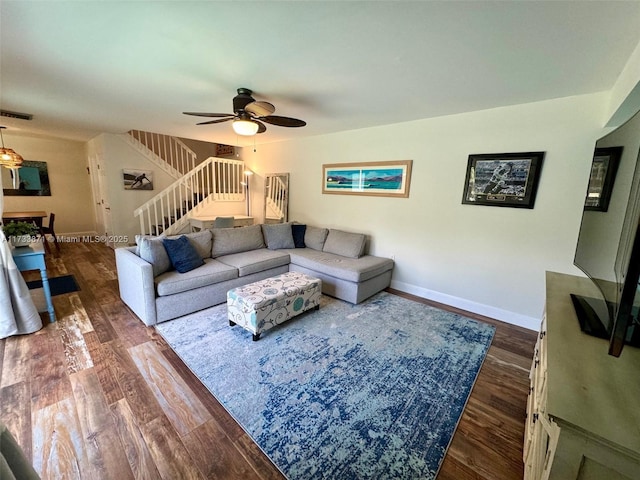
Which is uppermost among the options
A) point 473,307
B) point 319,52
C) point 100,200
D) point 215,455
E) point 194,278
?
point 319,52

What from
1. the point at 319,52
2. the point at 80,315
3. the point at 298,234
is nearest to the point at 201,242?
the point at 80,315

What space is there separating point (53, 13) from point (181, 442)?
8.66 feet

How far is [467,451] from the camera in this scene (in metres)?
1.49

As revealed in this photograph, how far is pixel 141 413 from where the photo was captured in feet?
5.40

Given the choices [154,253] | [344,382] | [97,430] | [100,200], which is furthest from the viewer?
[100,200]

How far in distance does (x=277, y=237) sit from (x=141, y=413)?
2.85m

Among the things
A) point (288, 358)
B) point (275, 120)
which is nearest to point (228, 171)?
point (275, 120)

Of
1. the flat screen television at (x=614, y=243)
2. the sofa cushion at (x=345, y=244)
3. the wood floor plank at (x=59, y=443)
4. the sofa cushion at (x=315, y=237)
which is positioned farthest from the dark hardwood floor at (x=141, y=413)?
the sofa cushion at (x=315, y=237)

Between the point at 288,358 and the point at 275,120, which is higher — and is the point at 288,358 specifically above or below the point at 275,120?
below

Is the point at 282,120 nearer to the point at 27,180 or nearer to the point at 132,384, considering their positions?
the point at 132,384

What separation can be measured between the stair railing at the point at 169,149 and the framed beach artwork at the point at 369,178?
3.92 meters

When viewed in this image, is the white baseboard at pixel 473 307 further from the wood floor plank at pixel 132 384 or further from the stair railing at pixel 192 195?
the stair railing at pixel 192 195

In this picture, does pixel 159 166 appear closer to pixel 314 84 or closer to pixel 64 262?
pixel 64 262

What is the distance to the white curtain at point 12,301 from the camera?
2227mm
